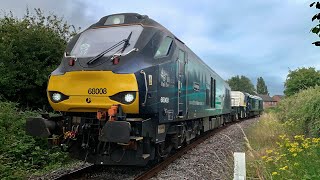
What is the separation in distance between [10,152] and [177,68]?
4375 mm

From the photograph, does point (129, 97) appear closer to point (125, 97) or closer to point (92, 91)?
point (125, 97)

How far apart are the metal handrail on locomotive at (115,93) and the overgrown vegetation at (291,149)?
6.99 feet

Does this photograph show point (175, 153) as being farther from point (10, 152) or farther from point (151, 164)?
point (10, 152)

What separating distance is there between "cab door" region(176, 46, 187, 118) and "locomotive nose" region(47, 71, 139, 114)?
227 cm

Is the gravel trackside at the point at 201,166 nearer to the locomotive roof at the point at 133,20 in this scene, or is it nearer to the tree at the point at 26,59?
the locomotive roof at the point at 133,20

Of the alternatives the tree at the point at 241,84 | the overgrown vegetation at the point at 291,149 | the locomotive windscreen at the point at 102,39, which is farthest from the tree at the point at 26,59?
the tree at the point at 241,84

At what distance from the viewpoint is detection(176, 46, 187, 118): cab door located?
9.21m

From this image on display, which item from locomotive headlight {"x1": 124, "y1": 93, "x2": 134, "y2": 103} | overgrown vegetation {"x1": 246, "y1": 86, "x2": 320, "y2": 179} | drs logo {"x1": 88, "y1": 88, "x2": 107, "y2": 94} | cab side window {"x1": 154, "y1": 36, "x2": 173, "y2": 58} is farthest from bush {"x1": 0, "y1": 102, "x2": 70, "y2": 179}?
overgrown vegetation {"x1": 246, "y1": 86, "x2": 320, "y2": 179}

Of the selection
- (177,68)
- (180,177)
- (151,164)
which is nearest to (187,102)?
(177,68)

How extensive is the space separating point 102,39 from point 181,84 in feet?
7.87

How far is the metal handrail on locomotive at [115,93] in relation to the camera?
7109 millimetres

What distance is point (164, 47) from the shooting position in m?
8.51

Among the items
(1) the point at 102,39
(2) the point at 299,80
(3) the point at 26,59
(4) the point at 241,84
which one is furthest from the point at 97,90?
(4) the point at 241,84

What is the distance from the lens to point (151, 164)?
9.47m
